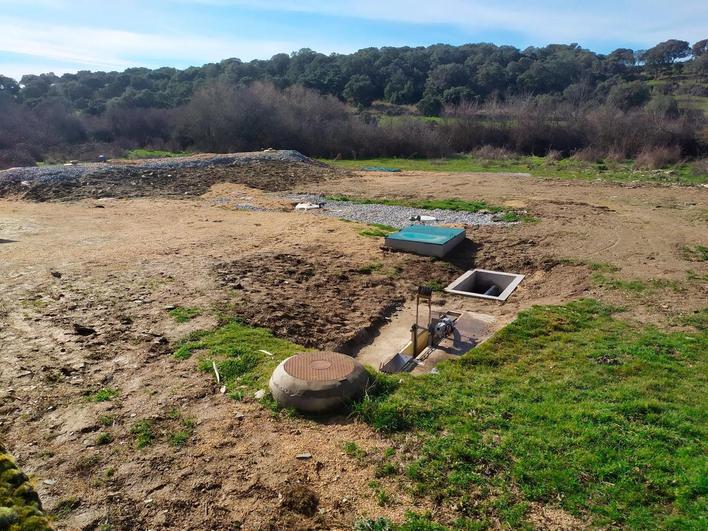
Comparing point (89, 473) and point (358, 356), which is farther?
point (358, 356)

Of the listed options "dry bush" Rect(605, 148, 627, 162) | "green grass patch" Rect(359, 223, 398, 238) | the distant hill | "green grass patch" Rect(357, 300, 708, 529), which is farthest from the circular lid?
the distant hill

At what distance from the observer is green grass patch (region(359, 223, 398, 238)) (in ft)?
39.6

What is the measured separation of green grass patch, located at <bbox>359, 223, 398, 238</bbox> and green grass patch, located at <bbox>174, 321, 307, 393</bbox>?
5755 millimetres

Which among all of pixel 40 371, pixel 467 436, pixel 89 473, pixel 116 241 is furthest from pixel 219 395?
pixel 116 241

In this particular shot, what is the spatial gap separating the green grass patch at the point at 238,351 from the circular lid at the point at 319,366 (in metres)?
0.37

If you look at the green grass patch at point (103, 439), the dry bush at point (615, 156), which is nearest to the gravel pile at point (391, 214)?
the green grass patch at point (103, 439)

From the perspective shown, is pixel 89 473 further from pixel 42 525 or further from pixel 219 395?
pixel 42 525

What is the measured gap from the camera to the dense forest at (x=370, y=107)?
32375 millimetres

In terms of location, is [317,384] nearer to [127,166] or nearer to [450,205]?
[450,205]

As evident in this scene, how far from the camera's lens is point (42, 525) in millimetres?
2070

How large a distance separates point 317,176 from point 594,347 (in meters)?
16.1

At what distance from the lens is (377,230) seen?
41.2ft

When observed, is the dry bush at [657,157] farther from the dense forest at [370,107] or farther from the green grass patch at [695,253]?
the green grass patch at [695,253]

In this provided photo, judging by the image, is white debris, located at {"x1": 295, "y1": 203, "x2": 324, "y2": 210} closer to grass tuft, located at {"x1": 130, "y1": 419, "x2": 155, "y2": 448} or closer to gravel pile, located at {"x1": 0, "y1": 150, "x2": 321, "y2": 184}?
gravel pile, located at {"x1": 0, "y1": 150, "x2": 321, "y2": 184}
